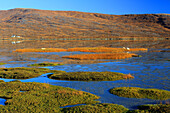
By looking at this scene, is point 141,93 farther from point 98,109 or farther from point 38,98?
point 38,98

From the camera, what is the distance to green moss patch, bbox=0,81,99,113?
12594mm

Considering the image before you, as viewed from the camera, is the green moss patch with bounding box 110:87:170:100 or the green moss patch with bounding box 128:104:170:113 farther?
the green moss patch with bounding box 110:87:170:100

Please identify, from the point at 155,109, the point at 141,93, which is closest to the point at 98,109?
the point at 155,109

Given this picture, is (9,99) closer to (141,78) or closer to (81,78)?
(81,78)

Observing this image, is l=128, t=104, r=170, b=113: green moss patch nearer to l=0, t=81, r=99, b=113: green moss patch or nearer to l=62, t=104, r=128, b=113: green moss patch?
l=62, t=104, r=128, b=113: green moss patch

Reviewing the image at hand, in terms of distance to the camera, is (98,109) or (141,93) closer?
(98,109)

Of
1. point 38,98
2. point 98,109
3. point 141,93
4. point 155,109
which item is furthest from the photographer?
point 141,93

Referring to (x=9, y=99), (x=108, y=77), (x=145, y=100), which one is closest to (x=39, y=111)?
(x=9, y=99)

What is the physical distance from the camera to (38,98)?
1430 centimetres

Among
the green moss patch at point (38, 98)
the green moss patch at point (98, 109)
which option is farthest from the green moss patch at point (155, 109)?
the green moss patch at point (38, 98)

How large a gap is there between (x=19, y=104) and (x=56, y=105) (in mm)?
2011

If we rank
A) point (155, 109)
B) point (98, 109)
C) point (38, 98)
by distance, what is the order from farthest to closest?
1. point (38, 98)
2. point (98, 109)
3. point (155, 109)

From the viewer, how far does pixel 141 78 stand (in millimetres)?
22125

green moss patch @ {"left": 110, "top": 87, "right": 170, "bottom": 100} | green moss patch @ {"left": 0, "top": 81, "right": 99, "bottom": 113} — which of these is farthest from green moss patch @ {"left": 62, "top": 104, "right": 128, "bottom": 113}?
green moss patch @ {"left": 110, "top": 87, "right": 170, "bottom": 100}
